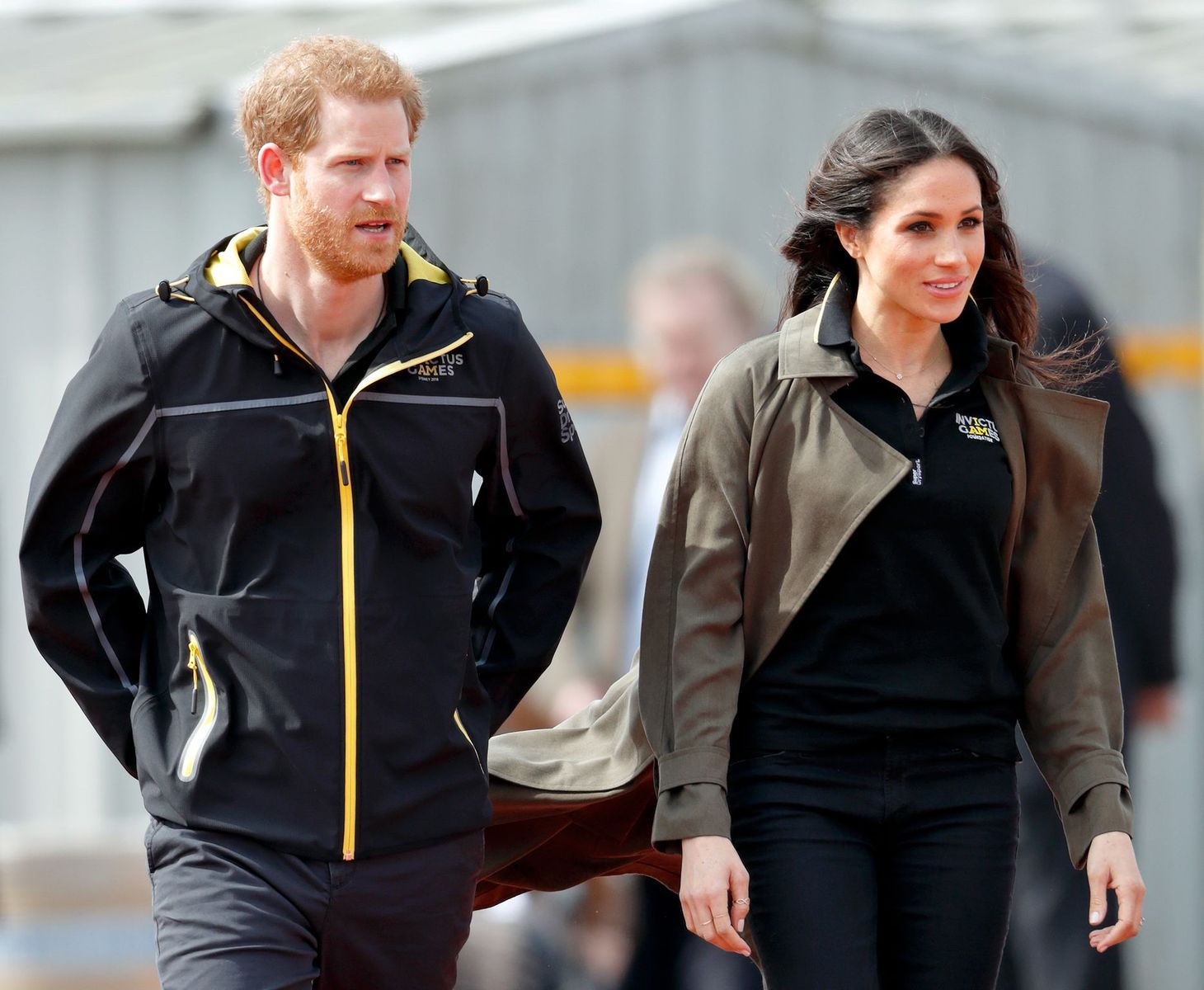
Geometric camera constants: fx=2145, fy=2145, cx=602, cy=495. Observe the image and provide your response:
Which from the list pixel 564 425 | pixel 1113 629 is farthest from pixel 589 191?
pixel 564 425

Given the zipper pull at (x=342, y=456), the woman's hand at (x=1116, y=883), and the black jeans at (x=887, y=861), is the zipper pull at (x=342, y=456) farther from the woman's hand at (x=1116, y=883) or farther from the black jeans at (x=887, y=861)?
the woman's hand at (x=1116, y=883)

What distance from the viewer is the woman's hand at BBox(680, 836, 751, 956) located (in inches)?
132

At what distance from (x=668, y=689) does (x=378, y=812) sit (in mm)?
535

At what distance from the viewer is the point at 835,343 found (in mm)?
3574

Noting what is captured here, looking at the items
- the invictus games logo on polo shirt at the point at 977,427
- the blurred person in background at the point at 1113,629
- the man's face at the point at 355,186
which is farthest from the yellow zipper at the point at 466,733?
the blurred person in background at the point at 1113,629

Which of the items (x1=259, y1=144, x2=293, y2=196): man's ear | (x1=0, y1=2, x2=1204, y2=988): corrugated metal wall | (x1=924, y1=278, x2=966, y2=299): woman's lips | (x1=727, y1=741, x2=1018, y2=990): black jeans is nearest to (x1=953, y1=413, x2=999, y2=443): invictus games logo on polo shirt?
(x1=924, y1=278, x2=966, y2=299): woman's lips

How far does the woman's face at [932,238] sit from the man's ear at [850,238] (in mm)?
62

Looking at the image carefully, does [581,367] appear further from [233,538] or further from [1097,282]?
[233,538]

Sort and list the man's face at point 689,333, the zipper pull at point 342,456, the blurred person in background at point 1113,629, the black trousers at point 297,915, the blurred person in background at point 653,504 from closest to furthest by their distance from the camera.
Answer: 1. the black trousers at point 297,915
2. the zipper pull at point 342,456
3. the blurred person in background at point 1113,629
4. the blurred person in background at point 653,504
5. the man's face at point 689,333

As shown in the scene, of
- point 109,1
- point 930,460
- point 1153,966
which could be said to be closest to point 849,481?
point 930,460

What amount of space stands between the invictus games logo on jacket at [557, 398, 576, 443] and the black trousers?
0.71 metres

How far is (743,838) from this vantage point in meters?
3.50

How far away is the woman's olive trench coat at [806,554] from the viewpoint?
3.49 meters

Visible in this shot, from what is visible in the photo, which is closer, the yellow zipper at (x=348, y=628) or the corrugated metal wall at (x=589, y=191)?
the yellow zipper at (x=348, y=628)
